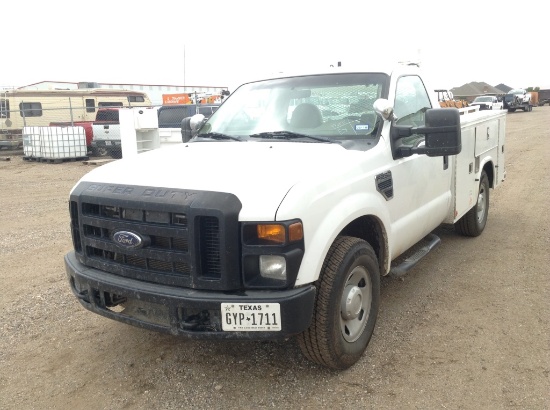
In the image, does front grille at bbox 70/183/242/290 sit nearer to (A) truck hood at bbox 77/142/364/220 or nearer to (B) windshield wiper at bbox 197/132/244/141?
(A) truck hood at bbox 77/142/364/220

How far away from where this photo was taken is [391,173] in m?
3.90

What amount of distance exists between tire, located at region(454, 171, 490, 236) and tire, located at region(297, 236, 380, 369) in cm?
304

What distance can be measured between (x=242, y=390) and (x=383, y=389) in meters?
0.86

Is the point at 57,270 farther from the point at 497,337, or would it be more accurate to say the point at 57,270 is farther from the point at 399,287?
the point at 497,337

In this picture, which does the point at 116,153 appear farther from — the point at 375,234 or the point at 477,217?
the point at 375,234

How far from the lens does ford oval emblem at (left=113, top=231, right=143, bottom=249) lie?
3.05 meters

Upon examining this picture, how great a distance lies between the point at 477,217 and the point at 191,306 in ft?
14.7

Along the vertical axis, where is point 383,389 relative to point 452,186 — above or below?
below

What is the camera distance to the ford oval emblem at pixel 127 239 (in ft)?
10.0

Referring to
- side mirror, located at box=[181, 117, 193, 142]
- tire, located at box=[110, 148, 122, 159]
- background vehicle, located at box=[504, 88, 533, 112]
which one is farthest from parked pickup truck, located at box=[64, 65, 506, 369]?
background vehicle, located at box=[504, 88, 533, 112]

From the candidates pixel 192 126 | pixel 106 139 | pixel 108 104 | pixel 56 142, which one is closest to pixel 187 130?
pixel 192 126

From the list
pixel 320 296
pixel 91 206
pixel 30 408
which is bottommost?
pixel 30 408

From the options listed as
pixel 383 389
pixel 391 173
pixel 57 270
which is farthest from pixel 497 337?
pixel 57 270

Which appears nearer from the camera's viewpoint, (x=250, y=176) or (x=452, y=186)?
(x=250, y=176)
